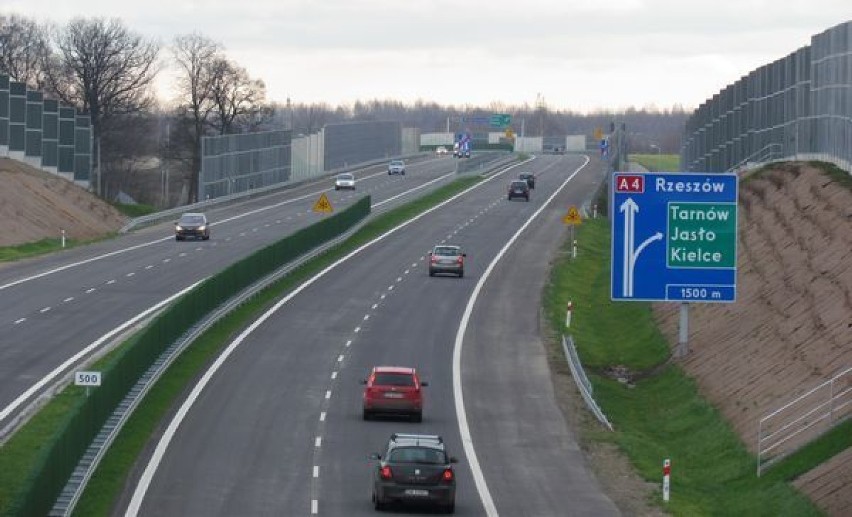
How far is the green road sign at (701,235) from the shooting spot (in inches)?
1941

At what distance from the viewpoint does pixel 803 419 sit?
41.0 metres

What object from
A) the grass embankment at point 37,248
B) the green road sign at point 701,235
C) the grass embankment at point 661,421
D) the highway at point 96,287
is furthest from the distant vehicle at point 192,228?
the green road sign at point 701,235

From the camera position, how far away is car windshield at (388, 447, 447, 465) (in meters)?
34.4

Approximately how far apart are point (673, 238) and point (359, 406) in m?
9.67

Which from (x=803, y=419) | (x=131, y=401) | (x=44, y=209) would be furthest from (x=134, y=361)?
(x=44, y=209)

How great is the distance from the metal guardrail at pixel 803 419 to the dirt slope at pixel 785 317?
748 millimetres

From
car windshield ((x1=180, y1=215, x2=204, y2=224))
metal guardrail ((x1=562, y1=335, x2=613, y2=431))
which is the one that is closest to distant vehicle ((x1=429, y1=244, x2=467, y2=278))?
car windshield ((x1=180, y1=215, x2=204, y2=224))

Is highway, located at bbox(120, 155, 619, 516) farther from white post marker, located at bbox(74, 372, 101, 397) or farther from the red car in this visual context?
white post marker, located at bbox(74, 372, 101, 397)

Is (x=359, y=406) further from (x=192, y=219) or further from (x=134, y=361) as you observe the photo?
(x=192, y=219)

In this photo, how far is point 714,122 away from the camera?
105312 mm

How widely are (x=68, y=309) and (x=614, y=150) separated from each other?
7945 cm

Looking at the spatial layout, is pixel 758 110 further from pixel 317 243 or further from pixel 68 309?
pixel 68 309

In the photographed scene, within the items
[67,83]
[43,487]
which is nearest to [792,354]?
[43,487]

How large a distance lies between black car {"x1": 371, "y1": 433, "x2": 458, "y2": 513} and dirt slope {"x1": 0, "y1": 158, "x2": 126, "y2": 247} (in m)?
58.2
